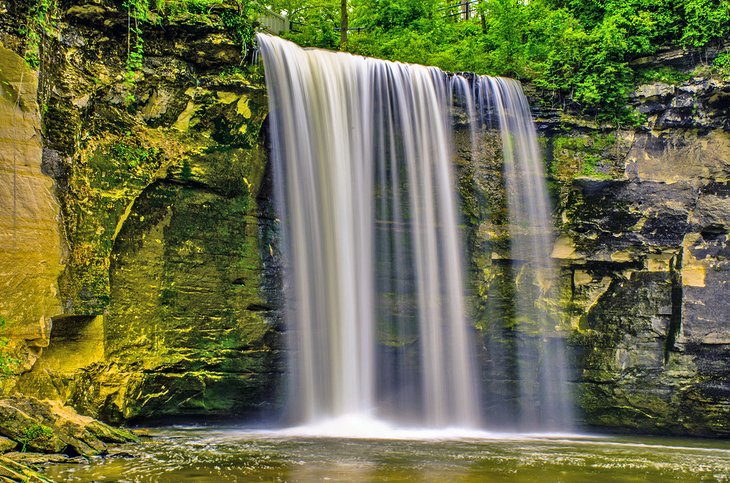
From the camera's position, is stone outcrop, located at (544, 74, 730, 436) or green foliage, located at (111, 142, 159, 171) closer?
green foliage, located at (111, 142, 159, 171)

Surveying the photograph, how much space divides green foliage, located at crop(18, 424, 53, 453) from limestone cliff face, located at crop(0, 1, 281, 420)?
3.74 ft

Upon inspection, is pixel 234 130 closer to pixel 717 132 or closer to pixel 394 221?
pixel 394 221

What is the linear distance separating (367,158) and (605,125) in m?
4.48

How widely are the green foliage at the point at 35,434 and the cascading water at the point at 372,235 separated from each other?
4044 millimetres

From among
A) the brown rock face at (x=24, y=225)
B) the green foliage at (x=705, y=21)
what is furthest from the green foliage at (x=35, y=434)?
the green foliage at (x=705, y=21)

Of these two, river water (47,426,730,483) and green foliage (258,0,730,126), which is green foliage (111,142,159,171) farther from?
green foliage (258,0,730,126)

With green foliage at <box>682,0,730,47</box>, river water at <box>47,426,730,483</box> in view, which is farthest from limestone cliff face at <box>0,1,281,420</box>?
green foliage at <box>682,0,730,47</box>

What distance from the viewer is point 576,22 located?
12.7 meters

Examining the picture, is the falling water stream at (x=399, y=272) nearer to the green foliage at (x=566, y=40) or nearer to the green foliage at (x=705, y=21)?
the green foliage at (x=566, y=40)

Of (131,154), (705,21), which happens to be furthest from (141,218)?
(705,21)

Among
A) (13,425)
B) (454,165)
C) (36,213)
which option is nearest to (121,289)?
(36,213)

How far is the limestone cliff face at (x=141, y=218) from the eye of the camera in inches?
306

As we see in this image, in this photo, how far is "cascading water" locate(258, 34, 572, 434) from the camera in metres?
9.98

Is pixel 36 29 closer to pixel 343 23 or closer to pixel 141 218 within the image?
pixel 141 218
